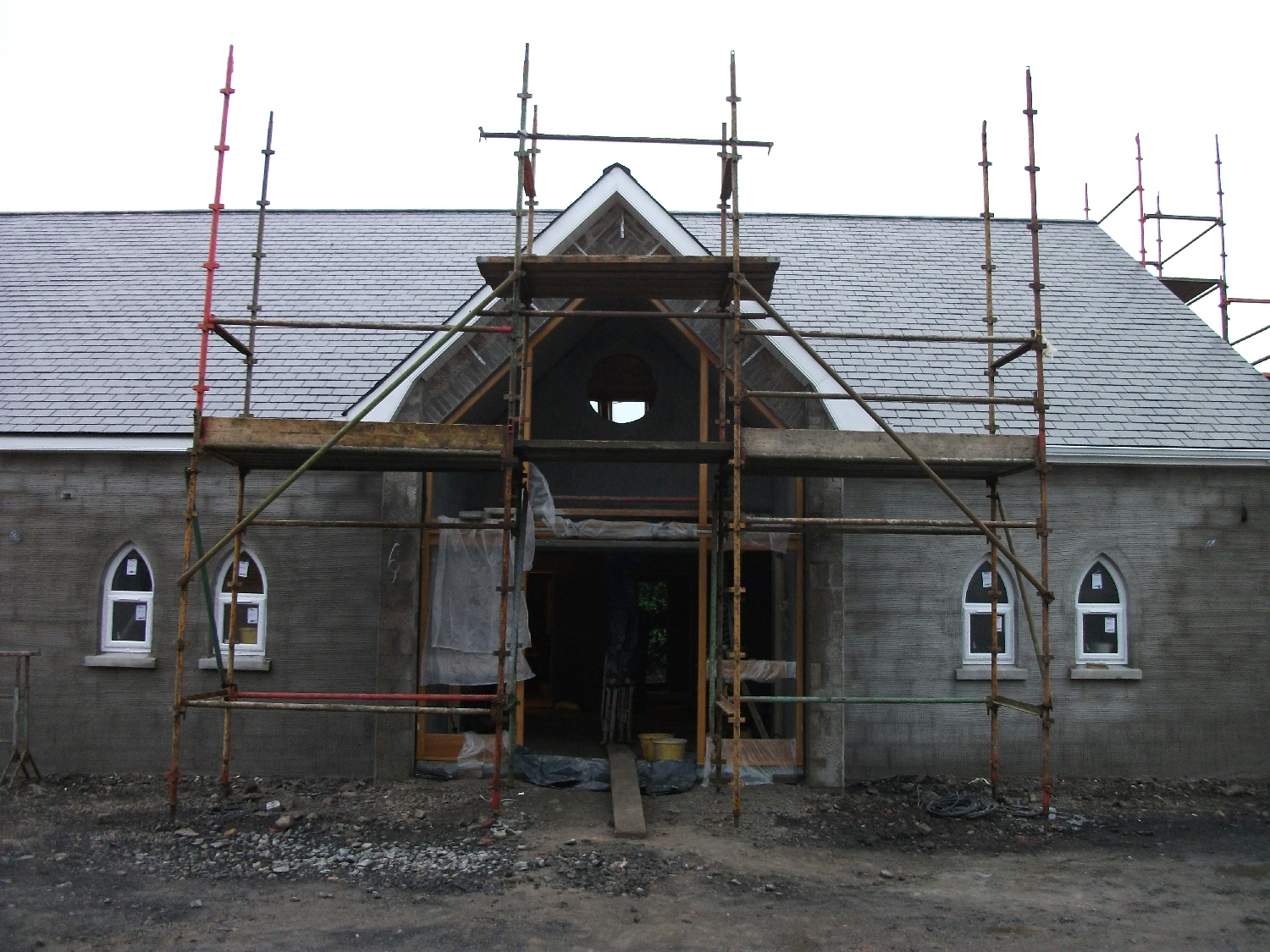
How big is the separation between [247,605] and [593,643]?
269 inches

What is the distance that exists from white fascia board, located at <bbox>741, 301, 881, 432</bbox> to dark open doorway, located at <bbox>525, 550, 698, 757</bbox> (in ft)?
16.0

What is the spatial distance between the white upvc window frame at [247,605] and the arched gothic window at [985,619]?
759 centimetres

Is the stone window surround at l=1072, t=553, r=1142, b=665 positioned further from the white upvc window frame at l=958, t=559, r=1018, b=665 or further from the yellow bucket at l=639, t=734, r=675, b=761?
the yellow bucket at l=639, t=734, r=675, b=761

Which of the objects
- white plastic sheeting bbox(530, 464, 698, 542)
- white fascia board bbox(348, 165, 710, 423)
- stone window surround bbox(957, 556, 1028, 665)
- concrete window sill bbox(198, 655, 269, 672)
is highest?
white fascia board bbox(348, 165, 710, 423)

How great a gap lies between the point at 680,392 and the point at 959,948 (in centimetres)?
724

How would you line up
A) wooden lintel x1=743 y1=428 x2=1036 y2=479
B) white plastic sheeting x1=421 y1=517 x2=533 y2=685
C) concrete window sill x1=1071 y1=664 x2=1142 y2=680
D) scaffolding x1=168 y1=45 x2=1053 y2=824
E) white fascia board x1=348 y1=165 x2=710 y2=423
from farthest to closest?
concrete window sill x1=1071 y1=664 x2=1142 y2=680, white plastic sheeting x1=421 y1=517 x2=533 y2=685, white fascia board x1=348 y1=165 x2=710 y2=423, wooden lintel x1=743 y1=428 x2=1036 y2=479, scaffolding x1=168 y1=45 x2=1053 y2=824

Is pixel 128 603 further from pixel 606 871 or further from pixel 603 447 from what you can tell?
pixel 606 871

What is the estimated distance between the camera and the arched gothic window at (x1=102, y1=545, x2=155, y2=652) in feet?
37.2

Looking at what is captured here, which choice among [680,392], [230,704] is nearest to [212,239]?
[230,704]

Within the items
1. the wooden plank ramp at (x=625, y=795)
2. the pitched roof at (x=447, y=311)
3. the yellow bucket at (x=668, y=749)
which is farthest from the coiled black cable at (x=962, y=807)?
the pitched roof at (x=447, y=311)

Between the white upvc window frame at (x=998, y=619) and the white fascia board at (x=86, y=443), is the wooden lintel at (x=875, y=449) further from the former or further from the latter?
the white fascia board at (x=86, y=443)

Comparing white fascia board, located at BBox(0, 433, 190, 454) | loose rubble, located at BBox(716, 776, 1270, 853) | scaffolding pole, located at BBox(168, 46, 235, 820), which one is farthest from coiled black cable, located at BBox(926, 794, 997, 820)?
white fascia board, located at BBox(0, 433, 190, 454)

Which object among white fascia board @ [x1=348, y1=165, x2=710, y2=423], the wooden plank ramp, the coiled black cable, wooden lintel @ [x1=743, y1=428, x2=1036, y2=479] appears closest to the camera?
the wooden plank ramp

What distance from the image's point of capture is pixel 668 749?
36.5 feet
